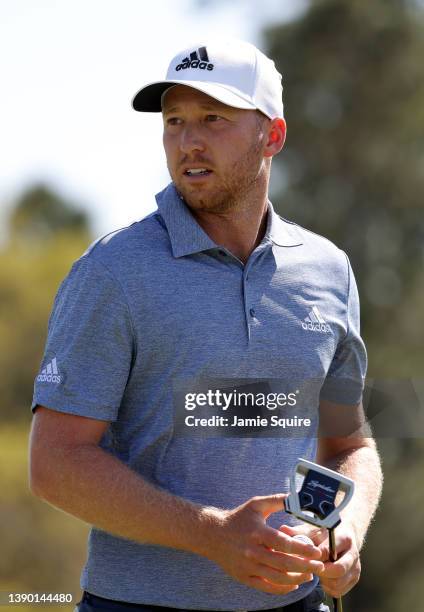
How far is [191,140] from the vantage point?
282 cm

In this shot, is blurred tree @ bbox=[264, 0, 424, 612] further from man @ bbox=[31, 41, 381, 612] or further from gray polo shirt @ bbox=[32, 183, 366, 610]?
gray polo shirt @ bbox=[32, 183, 366, 610]

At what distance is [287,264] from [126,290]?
1.65 feet

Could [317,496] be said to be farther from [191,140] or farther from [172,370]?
[191,140]

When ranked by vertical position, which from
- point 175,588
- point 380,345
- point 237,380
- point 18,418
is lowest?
point 18,418

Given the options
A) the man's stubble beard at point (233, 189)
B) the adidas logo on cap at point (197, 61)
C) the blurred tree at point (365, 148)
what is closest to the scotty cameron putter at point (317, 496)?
the man's stubble beard at point (233, 189)

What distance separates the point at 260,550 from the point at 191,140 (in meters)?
0.98

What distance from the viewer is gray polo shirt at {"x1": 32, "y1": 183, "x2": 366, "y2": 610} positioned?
2557mm

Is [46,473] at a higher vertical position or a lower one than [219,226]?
lower

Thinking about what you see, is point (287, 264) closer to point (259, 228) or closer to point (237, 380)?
point (259, 228)

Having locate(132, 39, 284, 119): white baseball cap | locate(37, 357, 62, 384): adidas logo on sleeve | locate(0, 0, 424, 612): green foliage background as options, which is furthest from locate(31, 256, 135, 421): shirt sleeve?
locate(0, 0, 424, 612): green foliage background

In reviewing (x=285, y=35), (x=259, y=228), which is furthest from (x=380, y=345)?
(x=259, y=228)

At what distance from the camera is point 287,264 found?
2908 millimetres

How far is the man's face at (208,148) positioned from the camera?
111 inches

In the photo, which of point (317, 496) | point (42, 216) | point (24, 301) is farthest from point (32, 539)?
point (42, 216)
